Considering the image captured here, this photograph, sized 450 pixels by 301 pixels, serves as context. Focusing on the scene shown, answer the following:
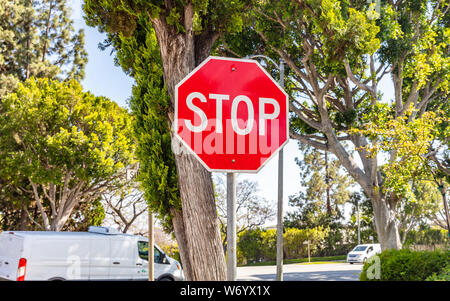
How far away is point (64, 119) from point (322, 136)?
Answer: 13880 millimetres

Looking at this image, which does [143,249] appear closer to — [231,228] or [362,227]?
[231,228]

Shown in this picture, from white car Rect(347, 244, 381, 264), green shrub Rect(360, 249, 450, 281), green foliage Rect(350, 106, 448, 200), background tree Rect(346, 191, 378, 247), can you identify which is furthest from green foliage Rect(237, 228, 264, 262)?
green shrub Rect(360, 249, 450, 281)

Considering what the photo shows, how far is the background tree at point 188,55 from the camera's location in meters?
4.79

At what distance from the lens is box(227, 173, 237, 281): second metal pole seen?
8.11 feet

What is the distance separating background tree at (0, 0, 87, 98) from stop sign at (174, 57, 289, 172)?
1046 inches

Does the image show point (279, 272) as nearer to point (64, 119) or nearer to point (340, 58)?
point (340, 58)

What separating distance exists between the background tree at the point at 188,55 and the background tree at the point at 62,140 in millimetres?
16995

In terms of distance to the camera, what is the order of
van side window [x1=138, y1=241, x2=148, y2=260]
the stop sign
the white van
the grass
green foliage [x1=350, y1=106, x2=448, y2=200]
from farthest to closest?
the grass < van side window [x1=138, y1=241, x2=148, y2=260] < green foliage [x1=350, y1=106, x2=448, y2=200] < the white van < the stop sign

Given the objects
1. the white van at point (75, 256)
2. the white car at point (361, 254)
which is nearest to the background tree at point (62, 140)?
the white van at point (75, 256)

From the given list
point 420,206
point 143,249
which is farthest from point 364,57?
point 420,206

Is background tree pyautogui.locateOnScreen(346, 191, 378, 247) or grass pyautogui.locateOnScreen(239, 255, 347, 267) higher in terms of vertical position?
background tree pyautogui.locateOnScreen(346, 191, 378, 247)

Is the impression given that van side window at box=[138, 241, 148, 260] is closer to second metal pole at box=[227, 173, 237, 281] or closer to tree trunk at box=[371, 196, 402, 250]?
tree trunk at box=[371, 196, 402, 250]
